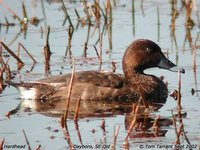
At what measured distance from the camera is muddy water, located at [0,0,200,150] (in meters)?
8.87

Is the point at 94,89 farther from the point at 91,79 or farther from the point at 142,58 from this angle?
the point at 142,58

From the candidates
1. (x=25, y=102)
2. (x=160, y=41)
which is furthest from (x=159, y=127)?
(x=160, y=41)

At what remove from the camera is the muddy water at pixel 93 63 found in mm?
8867

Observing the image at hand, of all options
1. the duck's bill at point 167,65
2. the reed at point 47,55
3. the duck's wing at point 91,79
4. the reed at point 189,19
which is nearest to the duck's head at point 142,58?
the duck's bill at point 167,65

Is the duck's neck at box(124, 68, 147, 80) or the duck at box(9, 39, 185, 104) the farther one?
the duck's neck at box(124, 68, 147, 80)

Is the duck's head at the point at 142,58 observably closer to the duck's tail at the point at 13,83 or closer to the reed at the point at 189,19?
the duck's tail at the point at 13,83

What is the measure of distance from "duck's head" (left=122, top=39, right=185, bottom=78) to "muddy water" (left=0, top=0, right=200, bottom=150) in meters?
0.33

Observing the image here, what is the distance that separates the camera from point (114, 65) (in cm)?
1265

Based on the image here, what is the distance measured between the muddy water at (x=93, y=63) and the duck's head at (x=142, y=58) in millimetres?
327

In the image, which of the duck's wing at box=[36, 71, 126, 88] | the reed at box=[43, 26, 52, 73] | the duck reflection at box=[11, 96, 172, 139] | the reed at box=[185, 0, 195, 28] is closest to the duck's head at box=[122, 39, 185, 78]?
the duck's wing at box=[36, 71, 126, 88]

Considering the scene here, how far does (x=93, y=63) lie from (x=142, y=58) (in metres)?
1.34

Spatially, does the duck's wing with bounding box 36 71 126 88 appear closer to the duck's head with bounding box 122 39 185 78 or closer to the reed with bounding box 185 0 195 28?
the duck's head with bounding box 122 39 185 78

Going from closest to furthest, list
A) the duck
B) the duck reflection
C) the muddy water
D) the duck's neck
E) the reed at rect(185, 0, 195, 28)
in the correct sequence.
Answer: the muddy water
the duck reflection
the duck
the duck's neck
the reed at rect(185, 0, 195, 28)

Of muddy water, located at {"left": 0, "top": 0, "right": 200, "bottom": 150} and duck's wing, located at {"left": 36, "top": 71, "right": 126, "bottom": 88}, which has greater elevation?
duck's wing, located at {"left": 36, "top": 71, "right": 126, "bottom": 88}
